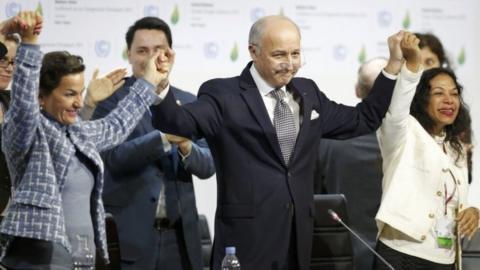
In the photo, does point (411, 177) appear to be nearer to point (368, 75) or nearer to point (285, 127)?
point (285, 127)

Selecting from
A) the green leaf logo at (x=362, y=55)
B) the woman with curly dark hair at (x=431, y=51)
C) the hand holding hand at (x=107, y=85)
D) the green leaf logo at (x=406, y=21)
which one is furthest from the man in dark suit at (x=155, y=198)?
the green leaf logo at (x=406, y=21)

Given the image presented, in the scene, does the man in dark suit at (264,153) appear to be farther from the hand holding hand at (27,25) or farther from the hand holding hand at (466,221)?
the hand holding hand at (466,221)

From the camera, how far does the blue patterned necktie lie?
12.0 ft

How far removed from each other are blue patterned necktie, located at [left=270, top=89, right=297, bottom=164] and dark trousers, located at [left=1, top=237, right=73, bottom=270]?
894mm

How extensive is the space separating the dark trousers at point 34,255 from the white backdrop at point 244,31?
2.50 meters

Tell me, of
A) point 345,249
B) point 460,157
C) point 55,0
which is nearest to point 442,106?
A: point 460,157

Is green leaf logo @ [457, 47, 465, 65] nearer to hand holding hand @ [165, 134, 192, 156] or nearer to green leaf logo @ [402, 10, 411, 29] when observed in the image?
green leaf logo @ [402, 10, 411, 29]

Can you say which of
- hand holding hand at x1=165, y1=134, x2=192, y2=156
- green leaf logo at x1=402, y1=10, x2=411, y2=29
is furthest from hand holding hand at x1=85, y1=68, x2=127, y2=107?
green leaf logo at x1=402, y1=10, x2=411, y2=29

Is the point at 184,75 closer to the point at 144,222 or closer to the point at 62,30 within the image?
the point at 62,30

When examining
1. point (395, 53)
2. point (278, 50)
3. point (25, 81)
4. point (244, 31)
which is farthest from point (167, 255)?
point (244, 31)

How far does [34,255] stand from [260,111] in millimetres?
969

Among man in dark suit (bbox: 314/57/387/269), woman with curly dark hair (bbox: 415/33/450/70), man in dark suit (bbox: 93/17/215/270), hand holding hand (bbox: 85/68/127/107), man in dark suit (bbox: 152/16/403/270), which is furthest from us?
woman with curly dark hair (bbox: 415/33/450/70)

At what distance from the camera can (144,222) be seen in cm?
446

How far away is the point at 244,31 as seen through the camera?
237 inches
